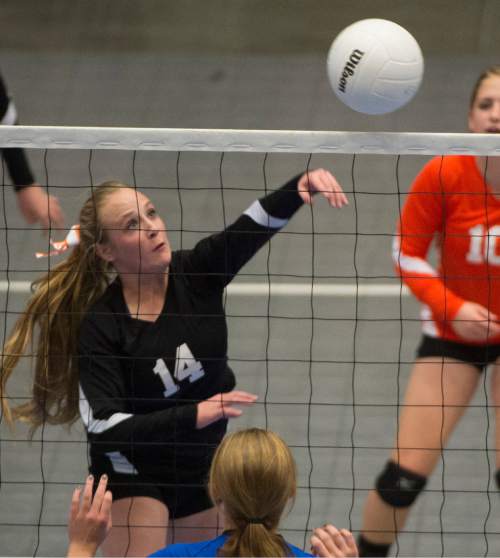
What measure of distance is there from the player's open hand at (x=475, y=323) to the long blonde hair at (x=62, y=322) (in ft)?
3.97

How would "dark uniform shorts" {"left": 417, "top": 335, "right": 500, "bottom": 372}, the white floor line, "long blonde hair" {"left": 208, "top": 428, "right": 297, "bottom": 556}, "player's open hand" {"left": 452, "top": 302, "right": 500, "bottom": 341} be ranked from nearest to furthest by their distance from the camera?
"long blonde hair" {"left": 208, "top": 428, "right": 297, "bottom": 556}
"player's open hand" {"left": 452, "top": 302, "right": 500, "bottom": 341}
"dark uniform shorts" {"left": 417, "top": 335, "right": 500, "bottom": 372}
the white floor line

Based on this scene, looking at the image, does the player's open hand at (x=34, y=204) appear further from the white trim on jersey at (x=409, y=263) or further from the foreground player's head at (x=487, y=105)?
the foreground player's head at (x=487, y=105)

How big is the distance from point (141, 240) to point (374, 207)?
3784 millimetres

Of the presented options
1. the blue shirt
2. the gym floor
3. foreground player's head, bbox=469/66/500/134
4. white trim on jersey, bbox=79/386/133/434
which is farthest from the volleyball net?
the blue shirt

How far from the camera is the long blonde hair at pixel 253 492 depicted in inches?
94.3

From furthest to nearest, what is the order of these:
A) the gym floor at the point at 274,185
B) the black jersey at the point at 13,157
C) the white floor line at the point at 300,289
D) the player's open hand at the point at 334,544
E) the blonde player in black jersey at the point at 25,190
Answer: the white floor line at the point at 300,289 < the gym floor at the point at 274,185 < the black jersey at the point at 13,157 < the blonde player in black jersey at the point at 25,190 < the player's open hand at the point at 334,544

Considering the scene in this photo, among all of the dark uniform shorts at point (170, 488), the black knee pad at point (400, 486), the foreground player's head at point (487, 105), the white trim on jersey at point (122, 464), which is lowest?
the black knee pad at point (400, 486)

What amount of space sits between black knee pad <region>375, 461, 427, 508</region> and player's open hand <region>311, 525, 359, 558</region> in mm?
1167

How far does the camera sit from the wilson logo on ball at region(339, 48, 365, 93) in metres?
3.20

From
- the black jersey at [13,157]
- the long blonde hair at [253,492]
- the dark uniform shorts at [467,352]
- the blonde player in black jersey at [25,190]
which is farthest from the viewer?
the black jersey at [13,157]

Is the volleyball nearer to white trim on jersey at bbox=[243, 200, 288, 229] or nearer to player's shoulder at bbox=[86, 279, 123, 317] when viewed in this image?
white trim on jersey at bbox=[243, 200, 288, 229]

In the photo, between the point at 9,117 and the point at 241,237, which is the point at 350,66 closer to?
the point at 241,237

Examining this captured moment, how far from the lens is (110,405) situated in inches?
127

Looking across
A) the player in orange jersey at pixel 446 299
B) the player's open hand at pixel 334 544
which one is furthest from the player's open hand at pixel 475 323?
the player's open hand at pixel 334 544
